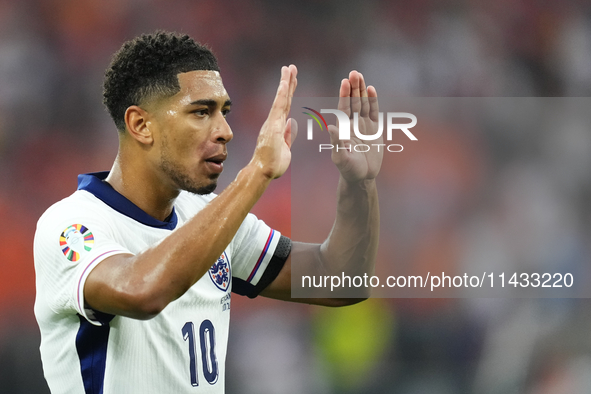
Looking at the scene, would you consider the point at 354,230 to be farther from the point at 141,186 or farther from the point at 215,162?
the point at 141,186

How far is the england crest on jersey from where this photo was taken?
87.4 inches

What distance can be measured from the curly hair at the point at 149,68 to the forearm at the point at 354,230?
0.76 m

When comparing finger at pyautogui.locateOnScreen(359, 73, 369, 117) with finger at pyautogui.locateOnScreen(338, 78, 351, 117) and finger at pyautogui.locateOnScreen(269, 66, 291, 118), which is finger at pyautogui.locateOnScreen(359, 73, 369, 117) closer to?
finger at pyautogui.locateOnScreen(338, 78, 351, 117)

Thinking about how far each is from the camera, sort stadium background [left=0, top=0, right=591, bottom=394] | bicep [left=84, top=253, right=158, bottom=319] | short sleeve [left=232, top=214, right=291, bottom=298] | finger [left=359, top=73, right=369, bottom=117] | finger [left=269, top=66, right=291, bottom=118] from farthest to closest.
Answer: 1. stadium background [left=0, top=0, right=591, bottom=394]
2. short sleeve [left=232, top=214, right=291, bottom=298]
3. finger [left=359, top=73, right=369, bottom=117]
4. finger [left=269, top=66, right=291, bottom=118]
5. bicep [left=84, top=253, right=158, bottom=319]

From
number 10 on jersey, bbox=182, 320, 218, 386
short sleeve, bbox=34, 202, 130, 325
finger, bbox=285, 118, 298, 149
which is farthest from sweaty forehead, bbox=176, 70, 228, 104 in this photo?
number 10 on jersey, bbox=182, 320, 218, 386

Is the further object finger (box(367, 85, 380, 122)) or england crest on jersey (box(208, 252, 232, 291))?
finger (box(367, 85, 380, 122))

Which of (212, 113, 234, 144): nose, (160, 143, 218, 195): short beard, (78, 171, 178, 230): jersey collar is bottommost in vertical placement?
(78, 171, 178, 230): jersey collar

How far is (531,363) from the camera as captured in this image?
4258 mm

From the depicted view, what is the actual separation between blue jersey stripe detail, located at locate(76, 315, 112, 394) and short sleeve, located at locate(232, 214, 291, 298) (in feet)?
2.37

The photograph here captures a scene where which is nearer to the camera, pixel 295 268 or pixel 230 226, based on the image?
pixel 230 226

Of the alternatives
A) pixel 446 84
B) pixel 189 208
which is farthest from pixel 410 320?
pixel 189 208

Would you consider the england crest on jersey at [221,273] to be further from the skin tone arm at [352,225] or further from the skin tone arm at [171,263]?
the skin tone arm at [171,263]

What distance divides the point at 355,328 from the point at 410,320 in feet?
1.33

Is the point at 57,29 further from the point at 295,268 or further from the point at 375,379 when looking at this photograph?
the point at 375,379
